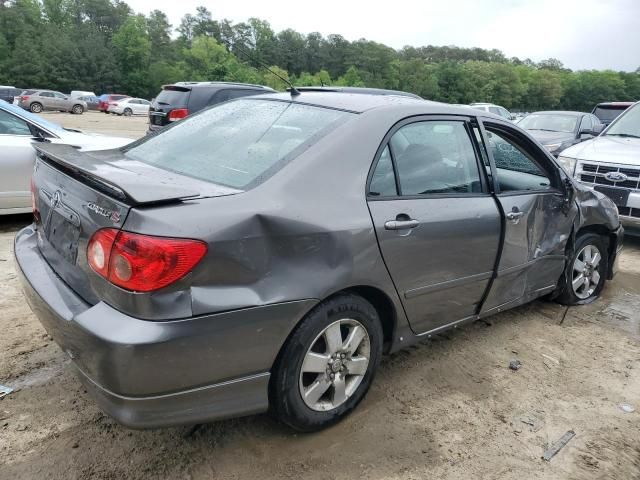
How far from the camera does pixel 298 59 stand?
2857 inches

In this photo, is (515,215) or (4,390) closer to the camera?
(4,390)

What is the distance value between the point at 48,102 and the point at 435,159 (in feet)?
128

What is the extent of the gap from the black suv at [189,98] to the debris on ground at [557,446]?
27.2 ft

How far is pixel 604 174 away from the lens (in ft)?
21.1

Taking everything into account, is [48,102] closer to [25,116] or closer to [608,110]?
[608,110]

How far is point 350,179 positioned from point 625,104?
16.8 metres

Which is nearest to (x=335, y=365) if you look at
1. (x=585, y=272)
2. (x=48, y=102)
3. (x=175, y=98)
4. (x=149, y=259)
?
(x=149, y=259)

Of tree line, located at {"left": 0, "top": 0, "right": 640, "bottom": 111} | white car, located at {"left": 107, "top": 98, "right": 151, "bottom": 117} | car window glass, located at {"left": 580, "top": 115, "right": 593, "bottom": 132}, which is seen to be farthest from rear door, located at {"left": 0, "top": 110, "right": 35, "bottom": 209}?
tree line, located at {"left": 0, "top": 0, "right": 640, "bottom": 111}

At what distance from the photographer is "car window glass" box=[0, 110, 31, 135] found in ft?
18.9

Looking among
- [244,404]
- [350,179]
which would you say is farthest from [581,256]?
[244,404]

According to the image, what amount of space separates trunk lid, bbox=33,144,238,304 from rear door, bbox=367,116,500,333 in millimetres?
881

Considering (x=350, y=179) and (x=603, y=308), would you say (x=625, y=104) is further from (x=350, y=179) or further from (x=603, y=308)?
(x=350, y=179)

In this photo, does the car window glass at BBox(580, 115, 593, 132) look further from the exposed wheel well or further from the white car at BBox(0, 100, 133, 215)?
the exposed wheel well

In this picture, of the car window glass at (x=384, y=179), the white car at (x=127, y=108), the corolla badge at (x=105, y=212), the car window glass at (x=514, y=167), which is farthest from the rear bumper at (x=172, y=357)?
the white car at (x=127, y=108)
